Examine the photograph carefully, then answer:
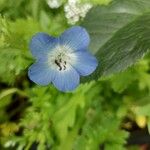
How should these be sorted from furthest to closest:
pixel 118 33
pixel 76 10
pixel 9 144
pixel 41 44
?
pixel 9 144 < pixel 76 10 < pixel 118 33 < pixel 41 44

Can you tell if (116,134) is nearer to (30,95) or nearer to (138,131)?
(138,131)

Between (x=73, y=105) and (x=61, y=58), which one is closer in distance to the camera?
(x=61, y=58)

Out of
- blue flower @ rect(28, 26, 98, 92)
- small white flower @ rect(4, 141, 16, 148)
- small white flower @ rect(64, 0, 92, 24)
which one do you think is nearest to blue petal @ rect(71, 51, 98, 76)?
blue flower @ rect(28, 26, 98, 92)

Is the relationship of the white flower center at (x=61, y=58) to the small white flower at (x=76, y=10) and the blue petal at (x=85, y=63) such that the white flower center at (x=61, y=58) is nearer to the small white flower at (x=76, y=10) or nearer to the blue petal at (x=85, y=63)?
the blue petal at (x=85, y=63)

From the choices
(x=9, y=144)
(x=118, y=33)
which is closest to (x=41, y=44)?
(x=118, y=33)

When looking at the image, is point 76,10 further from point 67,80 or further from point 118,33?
point 67,80

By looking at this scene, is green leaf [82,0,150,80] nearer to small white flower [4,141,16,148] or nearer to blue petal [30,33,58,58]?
blue petal [30,33,58,58]
